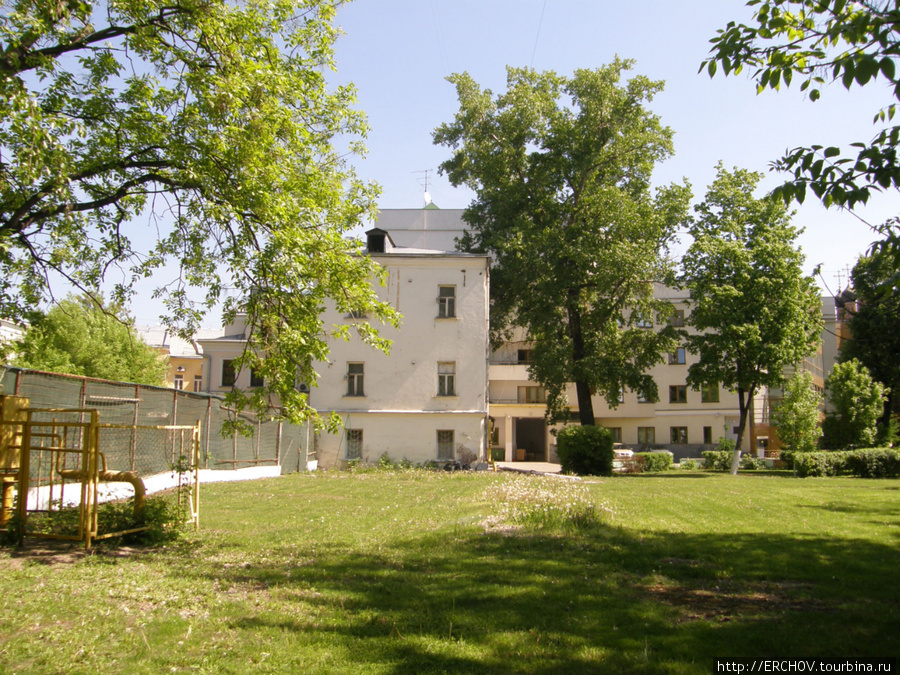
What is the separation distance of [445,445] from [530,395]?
2118cm

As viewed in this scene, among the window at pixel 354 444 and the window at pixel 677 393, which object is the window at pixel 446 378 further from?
the window at pixel 677 393

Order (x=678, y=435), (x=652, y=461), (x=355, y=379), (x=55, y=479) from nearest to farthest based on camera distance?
1. (x=55, y=479)
2. (x=355, y=379)
3. (x=652, y=461)
4. (x=678, y=435)

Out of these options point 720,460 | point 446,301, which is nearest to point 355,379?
point 446,301

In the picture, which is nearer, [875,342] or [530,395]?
[875,342]

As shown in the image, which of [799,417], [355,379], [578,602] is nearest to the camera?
[578,602]

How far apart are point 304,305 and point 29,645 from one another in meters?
6.33

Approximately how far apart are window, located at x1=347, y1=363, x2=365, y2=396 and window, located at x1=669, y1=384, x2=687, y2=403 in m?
29.9

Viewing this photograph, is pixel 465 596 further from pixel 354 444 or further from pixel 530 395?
pixel 530 395

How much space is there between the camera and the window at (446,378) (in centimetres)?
3256

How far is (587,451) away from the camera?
2928 cm

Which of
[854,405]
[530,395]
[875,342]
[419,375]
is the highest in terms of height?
[875,342]

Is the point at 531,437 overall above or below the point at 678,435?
below

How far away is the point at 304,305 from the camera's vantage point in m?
10.6

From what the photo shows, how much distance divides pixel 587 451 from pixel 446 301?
10.1 meters
